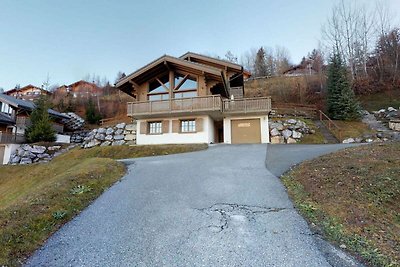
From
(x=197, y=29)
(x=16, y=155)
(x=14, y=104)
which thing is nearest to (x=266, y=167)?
(x=197, y=29)

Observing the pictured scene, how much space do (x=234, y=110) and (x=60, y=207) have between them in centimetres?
1607

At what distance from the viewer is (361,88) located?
99.2ft

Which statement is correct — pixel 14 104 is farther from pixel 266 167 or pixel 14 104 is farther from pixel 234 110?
pixel 266 167

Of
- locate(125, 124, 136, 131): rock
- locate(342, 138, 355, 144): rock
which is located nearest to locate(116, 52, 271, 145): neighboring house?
locate(125, 124, 136, 131): rock

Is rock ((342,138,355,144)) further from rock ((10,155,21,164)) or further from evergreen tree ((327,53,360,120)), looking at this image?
rock ((10,155,21,164))

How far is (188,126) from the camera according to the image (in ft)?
65.1

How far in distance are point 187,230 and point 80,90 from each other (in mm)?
51751

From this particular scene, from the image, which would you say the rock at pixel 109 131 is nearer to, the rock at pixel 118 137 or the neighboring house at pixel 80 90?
the rock at pixel 118 137

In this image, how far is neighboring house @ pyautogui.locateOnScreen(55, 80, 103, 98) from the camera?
4594 centimetres

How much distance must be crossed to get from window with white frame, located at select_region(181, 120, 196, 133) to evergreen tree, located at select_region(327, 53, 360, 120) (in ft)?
50.5

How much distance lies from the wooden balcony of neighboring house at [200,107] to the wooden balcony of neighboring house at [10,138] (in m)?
14.5

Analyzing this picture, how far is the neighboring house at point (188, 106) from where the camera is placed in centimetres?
1895

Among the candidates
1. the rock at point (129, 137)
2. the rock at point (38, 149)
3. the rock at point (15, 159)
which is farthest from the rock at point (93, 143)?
the rock at point (15, 159)

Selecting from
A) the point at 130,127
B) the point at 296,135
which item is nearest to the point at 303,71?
the point at 296,135
